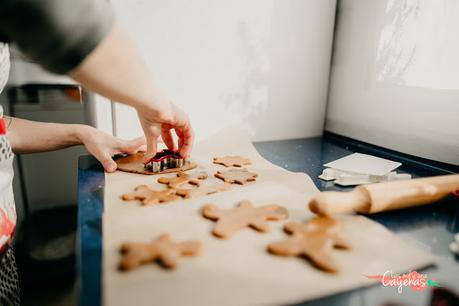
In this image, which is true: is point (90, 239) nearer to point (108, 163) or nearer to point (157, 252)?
point (157, 252)

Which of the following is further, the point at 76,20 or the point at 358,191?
the point at 358,191

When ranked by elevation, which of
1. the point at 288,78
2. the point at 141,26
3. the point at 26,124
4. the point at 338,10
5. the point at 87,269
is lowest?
the point at 87,269

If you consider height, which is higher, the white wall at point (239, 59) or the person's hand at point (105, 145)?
the white wall at point (239, 59)

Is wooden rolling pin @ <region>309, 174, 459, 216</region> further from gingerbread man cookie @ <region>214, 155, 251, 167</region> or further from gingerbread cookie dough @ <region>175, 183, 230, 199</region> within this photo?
gingerbread man cookie @ <region>214, 155, 251, 167</region>

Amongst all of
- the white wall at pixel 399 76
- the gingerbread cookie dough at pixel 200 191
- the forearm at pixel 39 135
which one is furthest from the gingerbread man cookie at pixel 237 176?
the white wall at pixel 399 76

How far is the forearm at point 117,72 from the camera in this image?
0.42 meters

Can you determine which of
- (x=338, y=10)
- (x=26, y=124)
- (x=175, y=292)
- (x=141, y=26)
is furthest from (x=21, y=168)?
(x=338, y=10)

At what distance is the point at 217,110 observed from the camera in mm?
1106

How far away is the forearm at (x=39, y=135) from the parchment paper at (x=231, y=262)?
0.95ft

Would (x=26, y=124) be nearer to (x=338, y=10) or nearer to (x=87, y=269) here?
(x=87, y=269)

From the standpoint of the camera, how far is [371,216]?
1.95ft

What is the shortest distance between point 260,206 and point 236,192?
78 millimetres

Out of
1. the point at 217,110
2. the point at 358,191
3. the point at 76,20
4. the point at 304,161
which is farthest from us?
the point at 217,110

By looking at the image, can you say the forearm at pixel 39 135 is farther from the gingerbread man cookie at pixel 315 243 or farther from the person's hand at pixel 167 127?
the gingerbread man cookie at pixel 315 243
